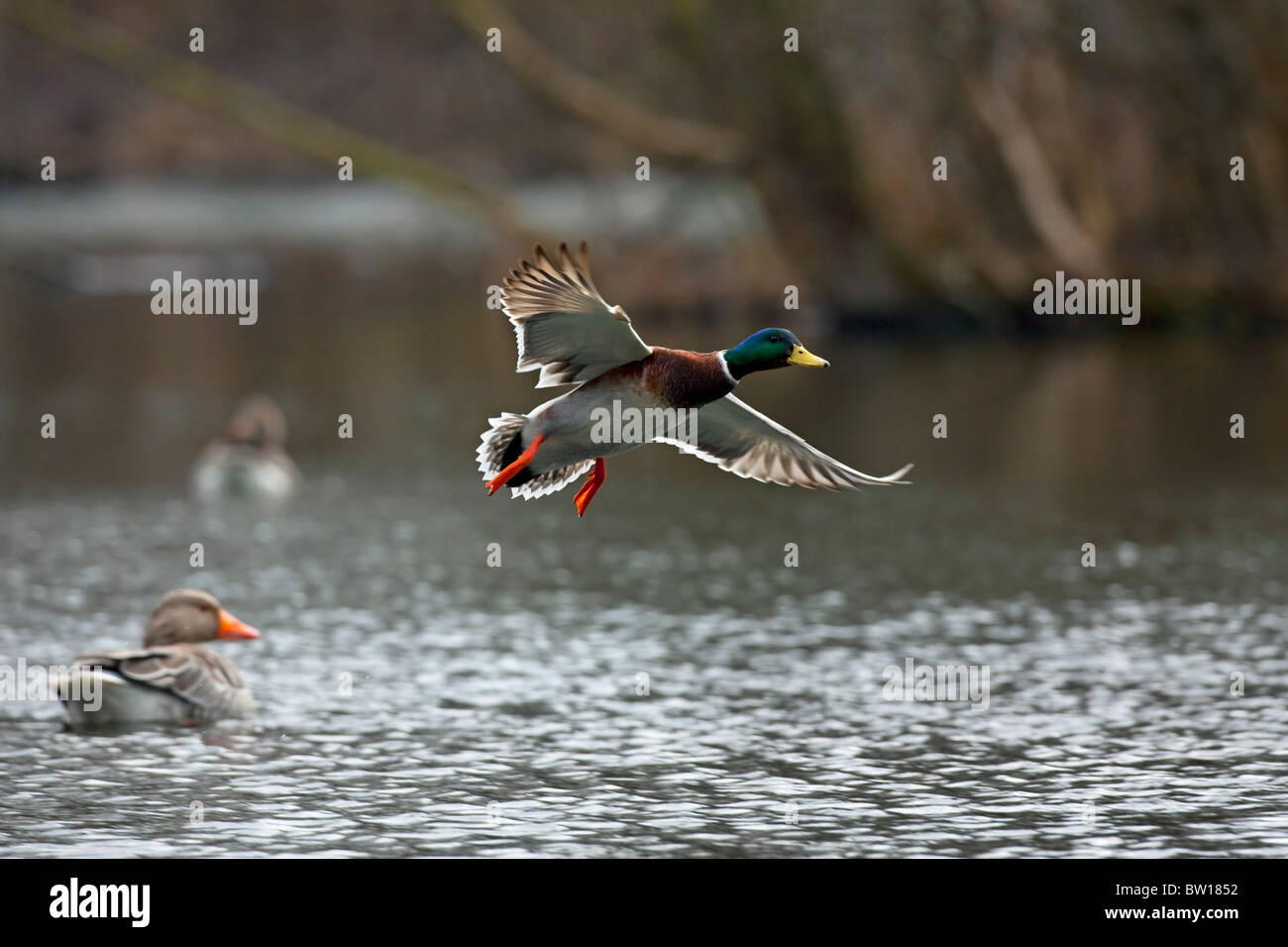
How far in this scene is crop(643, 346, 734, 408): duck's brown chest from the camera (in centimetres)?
1218

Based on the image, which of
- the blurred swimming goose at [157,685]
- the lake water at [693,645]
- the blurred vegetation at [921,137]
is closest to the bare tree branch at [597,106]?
the blurred vegetation at [921,137]

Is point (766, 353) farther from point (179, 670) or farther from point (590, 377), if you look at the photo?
point (179, 670)

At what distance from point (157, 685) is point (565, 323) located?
5763 mm

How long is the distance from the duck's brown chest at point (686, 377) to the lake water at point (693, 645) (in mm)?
2917

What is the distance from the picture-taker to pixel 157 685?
53.6 ft

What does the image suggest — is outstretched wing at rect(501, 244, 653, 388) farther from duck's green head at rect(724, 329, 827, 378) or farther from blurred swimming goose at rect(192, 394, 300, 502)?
blurred swimming goose at rect(192, 394, 300, 502)

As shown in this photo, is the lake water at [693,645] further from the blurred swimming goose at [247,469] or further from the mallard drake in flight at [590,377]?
the mallard drake in flight at [590,377]

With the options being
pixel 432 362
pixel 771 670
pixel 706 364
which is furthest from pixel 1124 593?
pixel 432 362

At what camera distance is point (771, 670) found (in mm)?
18812

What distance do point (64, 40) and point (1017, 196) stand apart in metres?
22.0

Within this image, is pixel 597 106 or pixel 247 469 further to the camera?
pixel 597 106

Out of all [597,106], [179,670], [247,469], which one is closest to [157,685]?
[179,670]
